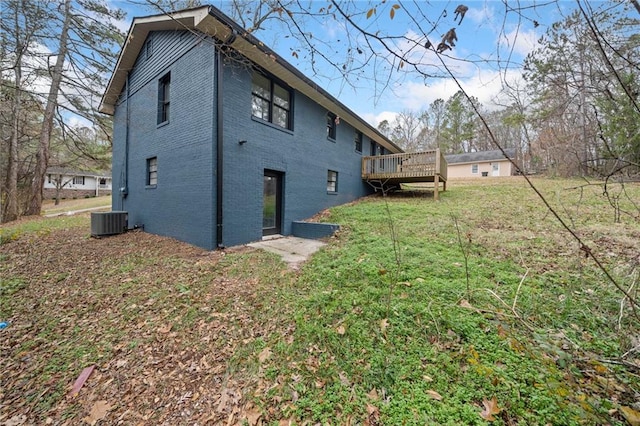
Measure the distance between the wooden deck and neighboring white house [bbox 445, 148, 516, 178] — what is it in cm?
1955

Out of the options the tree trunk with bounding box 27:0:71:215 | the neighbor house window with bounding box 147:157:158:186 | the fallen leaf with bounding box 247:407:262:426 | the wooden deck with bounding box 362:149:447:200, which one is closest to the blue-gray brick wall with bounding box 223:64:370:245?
the wooden deck with bounding box 362:149:447:200

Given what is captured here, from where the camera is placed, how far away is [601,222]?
5.79 m

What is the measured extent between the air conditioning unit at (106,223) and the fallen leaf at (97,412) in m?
6.81

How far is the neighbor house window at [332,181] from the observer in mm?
10305

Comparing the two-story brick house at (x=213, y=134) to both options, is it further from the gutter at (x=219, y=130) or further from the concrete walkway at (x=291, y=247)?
the concrete walkway at (x=291, y=247)

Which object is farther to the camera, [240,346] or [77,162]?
[77,162]

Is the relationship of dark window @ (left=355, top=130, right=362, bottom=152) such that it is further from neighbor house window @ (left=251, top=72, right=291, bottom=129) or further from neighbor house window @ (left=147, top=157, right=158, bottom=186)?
neighbor house window @ (left=147, top=157, right=158, bottom=186)

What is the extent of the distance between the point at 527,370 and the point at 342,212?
7.00 m

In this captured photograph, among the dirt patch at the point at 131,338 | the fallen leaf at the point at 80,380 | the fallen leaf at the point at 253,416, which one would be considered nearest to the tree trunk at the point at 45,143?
the dirt patch at the point at 131,338

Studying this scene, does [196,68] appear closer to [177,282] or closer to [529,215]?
[177,282]

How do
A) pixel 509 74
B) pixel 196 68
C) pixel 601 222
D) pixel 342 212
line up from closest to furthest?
pixel 509 74 → pixel 601 222 → pixel 196 68 → pixel 342 212

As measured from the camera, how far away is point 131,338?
2.95 meters

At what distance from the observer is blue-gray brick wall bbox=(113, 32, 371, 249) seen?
6.06 m

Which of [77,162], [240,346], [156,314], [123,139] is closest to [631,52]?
[240,346]
